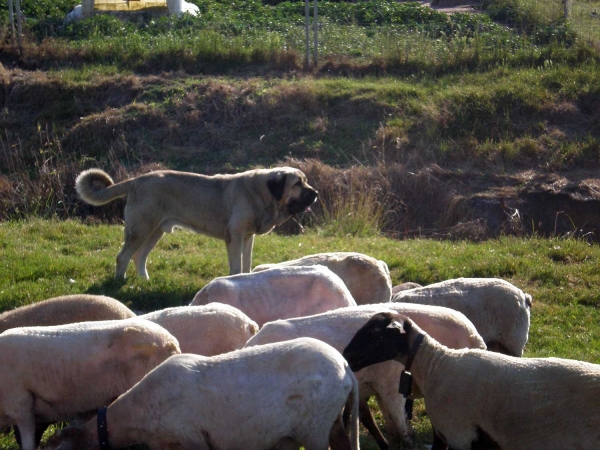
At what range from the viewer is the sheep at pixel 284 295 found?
7.47 m

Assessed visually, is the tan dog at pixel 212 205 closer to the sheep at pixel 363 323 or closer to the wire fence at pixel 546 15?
the sheep at pixel 363 323

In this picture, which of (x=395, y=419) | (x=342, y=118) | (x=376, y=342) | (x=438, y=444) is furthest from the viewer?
(x=342, y=118)

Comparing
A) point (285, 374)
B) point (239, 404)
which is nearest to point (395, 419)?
point (285, 374)

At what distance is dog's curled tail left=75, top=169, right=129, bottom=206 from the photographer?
428 inches

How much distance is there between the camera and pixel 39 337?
6.16 m

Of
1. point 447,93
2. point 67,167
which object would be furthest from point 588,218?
point 67,167

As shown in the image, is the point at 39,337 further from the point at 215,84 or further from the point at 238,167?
the point at 215,84

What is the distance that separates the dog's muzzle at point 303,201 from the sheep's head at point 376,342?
4.64 m

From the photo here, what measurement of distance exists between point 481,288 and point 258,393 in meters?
2.97

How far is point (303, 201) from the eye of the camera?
34.9 feet

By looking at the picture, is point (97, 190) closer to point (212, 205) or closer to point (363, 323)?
point (212, 205)

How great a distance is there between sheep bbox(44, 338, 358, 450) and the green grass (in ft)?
12.0

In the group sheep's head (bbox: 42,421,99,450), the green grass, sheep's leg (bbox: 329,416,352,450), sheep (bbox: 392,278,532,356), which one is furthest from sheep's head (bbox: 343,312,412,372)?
the green grass

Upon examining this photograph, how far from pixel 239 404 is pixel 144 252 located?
5.64 meters
